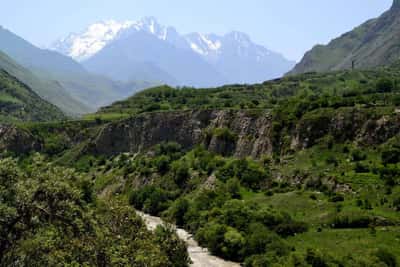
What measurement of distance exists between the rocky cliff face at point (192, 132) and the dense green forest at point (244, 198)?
1444 millimetres

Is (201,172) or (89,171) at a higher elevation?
(201,172)

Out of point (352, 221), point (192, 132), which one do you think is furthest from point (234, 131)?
point (352, 221)

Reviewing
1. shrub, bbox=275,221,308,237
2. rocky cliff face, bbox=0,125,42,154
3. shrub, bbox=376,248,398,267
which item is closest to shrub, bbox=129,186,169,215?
shrub, bbox=275,221,308,237

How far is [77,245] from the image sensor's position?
99.1ft

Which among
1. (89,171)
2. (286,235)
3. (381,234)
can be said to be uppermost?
(381,234)

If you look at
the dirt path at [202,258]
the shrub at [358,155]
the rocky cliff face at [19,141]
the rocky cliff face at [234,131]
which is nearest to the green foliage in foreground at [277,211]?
the shrub at [358,155]

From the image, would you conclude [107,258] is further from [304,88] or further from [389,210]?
[304,88]

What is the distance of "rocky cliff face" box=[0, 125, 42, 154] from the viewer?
559 feet

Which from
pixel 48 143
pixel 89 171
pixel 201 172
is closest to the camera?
pixel 201 172

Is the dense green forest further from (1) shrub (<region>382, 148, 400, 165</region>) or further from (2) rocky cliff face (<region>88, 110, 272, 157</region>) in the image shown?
(2) rocky cliff face (<region>88, 110, 272, 157</region>)

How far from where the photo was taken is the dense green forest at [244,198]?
3003 cm

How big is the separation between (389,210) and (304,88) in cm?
13342

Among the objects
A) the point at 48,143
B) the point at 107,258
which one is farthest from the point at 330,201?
the point at 48,143

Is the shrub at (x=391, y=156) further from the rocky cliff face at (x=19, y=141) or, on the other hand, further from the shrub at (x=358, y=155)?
the rocky cliff face at (x=19, y=141)
